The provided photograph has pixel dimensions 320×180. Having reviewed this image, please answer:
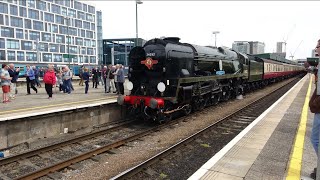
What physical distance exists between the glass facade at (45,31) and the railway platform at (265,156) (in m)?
58.4

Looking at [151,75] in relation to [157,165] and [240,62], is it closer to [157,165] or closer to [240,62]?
[157,165]

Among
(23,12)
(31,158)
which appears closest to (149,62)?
(31,158)

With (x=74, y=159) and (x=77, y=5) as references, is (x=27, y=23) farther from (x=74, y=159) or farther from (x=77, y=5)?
(x=74, y=159)

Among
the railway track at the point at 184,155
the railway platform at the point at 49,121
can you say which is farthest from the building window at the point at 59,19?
the railway track at the point at 184,155

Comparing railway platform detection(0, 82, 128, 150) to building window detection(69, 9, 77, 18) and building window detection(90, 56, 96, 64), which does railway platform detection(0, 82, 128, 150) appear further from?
building window detection(90, 56, 96, 64)

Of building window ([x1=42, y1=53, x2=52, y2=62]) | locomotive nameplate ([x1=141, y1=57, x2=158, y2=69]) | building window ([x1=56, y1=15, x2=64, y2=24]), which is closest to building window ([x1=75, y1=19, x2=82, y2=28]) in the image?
building window ([x1=56, y1=15, x2=64, y2=24])

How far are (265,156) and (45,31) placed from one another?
82760 mm

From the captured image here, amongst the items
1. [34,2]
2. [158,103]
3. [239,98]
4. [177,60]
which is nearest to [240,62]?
[239,98]

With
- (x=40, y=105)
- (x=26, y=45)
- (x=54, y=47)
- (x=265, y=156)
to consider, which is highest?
(x=54, y=47)

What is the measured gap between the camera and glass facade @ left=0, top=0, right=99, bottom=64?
69.5 meters

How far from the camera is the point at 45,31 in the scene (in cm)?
7881

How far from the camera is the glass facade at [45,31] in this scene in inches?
2736

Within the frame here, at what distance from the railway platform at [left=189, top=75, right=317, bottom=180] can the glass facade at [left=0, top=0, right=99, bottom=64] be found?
58.4 meters

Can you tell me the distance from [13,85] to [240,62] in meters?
14.2
